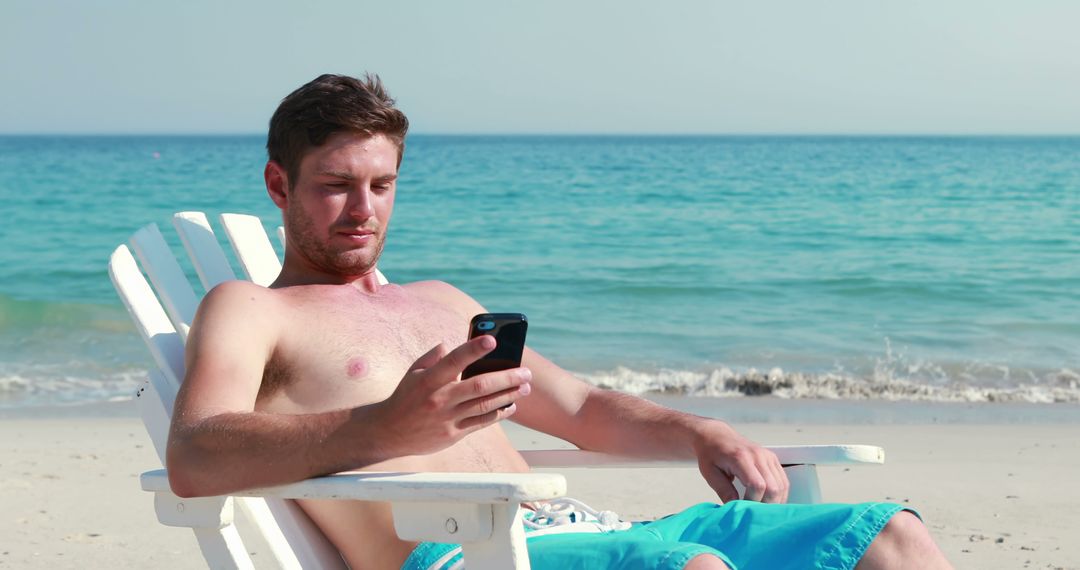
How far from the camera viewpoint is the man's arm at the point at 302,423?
185 centimetres

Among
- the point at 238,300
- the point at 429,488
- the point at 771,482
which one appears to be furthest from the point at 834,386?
the point at 429,488

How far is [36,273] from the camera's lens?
43.6 feet

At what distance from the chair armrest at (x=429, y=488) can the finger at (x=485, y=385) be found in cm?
12

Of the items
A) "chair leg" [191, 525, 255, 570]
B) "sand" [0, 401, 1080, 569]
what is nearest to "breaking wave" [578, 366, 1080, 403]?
"sand" [0, 401, 1080, 569]

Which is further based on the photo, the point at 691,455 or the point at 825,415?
the point at 825,415

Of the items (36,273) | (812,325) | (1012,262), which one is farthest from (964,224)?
(36,273)

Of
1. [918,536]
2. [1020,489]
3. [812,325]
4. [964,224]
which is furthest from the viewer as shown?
[964,224]

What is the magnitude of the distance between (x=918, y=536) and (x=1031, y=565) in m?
1.93

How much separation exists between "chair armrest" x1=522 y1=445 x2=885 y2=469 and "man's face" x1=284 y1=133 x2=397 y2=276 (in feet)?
2.10

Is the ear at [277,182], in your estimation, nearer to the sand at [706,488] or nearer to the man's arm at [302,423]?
the man's arm at [302,423]

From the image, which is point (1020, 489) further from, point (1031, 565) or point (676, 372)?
point (676, 372)

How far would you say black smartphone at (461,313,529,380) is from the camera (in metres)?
1.87

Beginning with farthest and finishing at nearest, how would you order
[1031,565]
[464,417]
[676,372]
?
[676,372], [1031,565], [464,417]

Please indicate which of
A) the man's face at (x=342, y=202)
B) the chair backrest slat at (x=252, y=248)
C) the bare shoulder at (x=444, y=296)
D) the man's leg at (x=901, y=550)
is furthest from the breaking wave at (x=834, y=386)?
the man's leg at (x=901, y=550)
